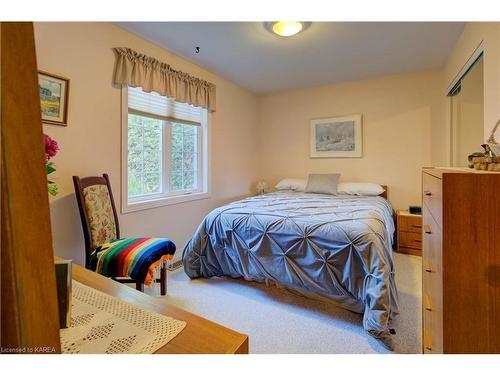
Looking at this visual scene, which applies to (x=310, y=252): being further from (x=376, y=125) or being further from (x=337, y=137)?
(x=376, y=125)

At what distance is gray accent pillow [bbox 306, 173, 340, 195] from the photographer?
140 inches

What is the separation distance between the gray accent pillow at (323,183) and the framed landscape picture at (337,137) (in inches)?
16.7

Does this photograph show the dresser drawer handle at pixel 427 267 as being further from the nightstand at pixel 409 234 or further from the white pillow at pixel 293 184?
the white pillow at pixel 293 184

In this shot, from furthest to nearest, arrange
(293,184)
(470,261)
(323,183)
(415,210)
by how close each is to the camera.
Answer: (293,184), (323,183), (415,210), (470,261)

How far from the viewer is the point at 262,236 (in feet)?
6.79

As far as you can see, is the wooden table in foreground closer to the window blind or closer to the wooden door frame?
the wooden door frame

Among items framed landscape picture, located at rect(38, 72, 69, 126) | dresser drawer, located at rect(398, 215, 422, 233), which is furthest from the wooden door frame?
dresser drawer, located at rect(398, 215, 422, 233)

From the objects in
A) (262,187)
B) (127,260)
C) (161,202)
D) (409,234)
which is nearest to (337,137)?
(262,187)

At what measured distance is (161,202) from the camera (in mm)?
2768

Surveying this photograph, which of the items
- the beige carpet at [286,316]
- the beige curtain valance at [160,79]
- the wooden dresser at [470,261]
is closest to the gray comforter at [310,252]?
the beige carpet at [286,316]

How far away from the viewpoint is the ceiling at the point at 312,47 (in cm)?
229

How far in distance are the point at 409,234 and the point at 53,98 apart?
3863 mm
